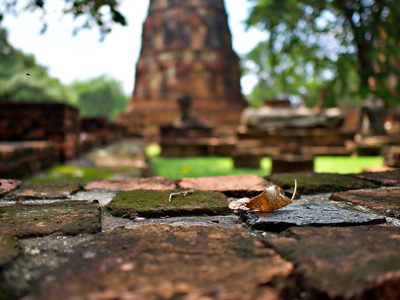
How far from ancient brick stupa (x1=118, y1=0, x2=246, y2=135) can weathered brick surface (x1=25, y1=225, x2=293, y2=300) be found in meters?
18.9

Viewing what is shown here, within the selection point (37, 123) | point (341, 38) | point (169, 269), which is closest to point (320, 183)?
point (169, 269)

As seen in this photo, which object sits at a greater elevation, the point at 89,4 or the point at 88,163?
the point at 89,4

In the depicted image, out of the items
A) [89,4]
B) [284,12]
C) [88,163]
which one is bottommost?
[88,163]

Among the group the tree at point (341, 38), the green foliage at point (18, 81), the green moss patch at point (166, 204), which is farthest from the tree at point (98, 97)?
the green moss patch at point (166, 204)

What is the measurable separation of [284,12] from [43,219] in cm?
1069

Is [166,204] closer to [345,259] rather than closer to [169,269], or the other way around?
[169,269]

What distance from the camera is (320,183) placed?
2.03 meters

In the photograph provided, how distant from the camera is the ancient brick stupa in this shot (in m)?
20.3

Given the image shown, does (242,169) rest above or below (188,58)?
below

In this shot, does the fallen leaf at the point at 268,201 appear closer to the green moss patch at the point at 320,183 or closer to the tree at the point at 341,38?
the green moss patch at the point at 320,183

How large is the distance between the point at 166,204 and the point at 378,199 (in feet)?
3.37

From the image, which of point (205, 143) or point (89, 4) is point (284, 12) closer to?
point (205, 143)

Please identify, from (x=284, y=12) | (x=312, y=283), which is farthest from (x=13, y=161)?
(x=284, y=12)

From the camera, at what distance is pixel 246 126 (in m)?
9.71
